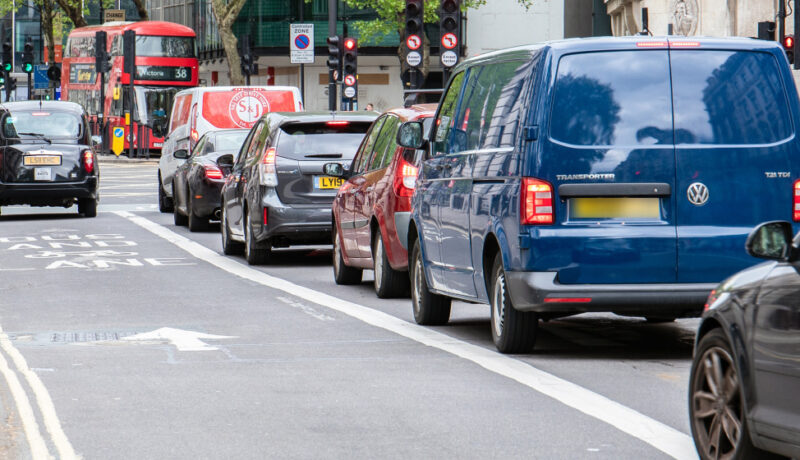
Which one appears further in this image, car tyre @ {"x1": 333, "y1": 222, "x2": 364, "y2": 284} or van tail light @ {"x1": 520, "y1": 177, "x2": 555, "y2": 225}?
car tyre @ {"x1": 333, "y1": 222, "x2": 364, "y2": 284}

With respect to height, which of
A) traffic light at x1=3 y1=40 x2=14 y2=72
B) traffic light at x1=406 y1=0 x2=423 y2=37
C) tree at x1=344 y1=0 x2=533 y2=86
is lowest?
traffic light at x1=406 y1=0 x2=423 y2=37

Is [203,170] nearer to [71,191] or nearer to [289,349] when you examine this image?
[71,191]

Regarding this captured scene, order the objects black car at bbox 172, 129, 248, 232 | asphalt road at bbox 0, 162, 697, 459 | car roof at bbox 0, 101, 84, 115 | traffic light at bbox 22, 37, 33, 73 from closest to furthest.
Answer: asphalt road at bbox 0, 162, 697, 459 < black car at bbox 172, 129, 248, 232 < car roof at bbox 0, 101, 84, 115 < traffic light at bbox 22, 37, 33, 73

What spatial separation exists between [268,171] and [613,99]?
8.33 meters

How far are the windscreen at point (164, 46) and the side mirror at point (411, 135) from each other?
4390 centimetres

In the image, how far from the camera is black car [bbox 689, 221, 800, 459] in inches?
216

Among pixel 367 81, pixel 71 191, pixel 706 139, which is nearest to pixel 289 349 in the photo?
pixel 706 139

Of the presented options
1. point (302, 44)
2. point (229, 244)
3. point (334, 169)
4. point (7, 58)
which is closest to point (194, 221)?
point (229, 244)

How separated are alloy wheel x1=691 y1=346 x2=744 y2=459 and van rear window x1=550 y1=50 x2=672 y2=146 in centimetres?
341

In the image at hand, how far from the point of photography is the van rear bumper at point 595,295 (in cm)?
947

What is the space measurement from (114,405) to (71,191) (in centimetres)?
1920

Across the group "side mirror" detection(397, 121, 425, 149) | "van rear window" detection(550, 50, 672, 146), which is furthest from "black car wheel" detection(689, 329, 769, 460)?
"side mirror" detection(397, 121, 425, 149)

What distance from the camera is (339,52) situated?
3944cm

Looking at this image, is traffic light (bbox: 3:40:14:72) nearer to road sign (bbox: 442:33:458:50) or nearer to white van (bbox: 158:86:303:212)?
white van (bbox: 158:86:303:212)
